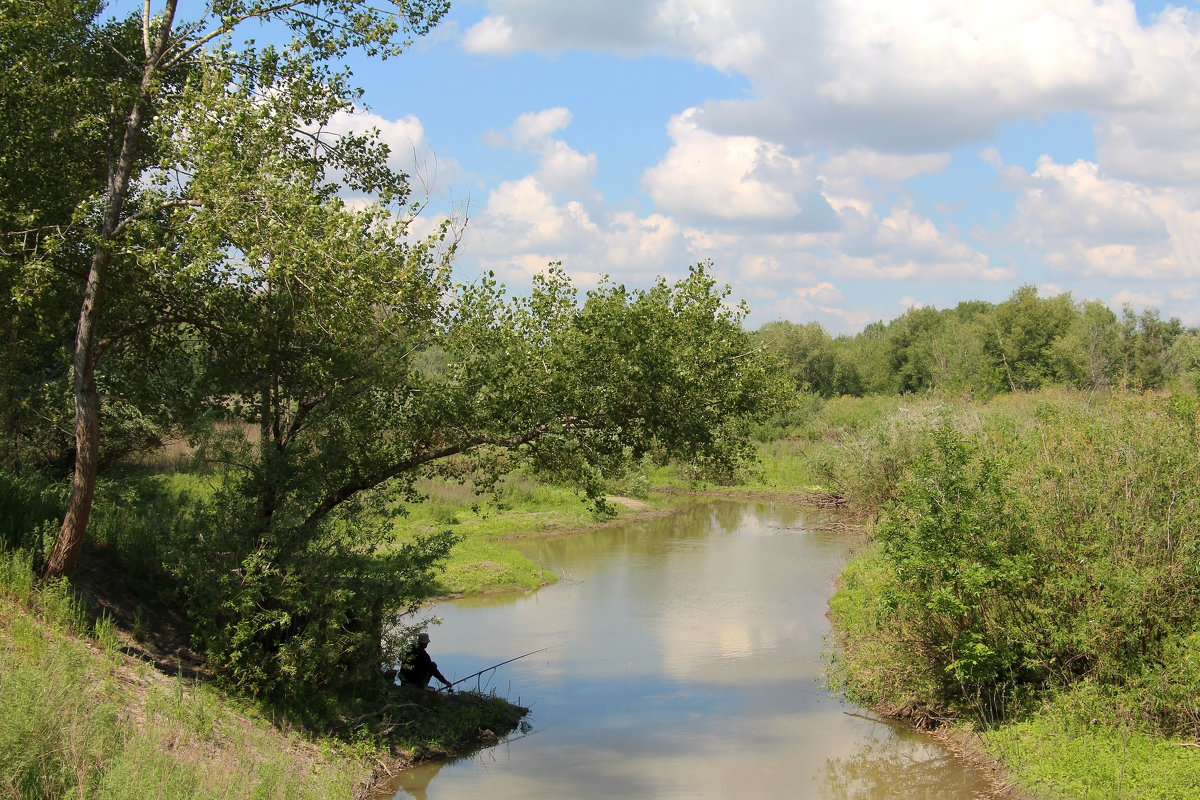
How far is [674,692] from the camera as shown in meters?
18.5

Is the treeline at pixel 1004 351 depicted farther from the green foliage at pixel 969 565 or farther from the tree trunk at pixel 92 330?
the tree trunk at pixel 92 330

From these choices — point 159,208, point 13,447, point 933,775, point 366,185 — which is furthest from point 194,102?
point 933,775

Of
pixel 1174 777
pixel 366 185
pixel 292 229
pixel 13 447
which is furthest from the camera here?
pixel 13 447

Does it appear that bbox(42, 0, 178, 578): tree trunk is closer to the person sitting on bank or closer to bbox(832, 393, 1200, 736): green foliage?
the person sitting on bank

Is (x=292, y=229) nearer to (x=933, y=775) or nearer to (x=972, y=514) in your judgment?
(x=972, y=514)

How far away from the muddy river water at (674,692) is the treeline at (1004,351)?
57.7 feet

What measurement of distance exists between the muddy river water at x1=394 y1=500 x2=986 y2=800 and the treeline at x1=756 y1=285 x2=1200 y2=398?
1760 cm

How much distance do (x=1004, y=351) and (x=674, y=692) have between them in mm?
52651

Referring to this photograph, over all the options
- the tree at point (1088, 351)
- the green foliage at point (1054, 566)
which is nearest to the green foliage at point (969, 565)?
the green foliage at point (1054, 566)

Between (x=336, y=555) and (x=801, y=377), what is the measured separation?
71724mm

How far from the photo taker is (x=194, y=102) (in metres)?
11.3

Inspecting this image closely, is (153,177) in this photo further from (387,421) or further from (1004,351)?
(1004,351)

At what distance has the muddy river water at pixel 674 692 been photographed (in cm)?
1430

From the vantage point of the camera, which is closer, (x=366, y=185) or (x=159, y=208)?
(x=159, y=208)
